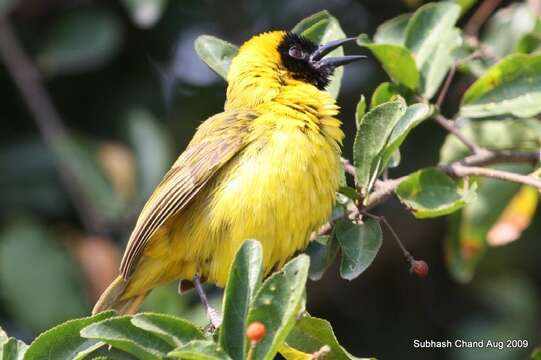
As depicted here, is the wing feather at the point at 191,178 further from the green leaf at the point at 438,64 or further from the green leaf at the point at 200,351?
the green leaf at the point at 200,351

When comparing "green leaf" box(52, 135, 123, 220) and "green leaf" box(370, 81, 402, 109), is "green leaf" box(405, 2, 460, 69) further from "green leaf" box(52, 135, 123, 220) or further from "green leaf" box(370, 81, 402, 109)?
"green leaf" box(52, 135, 123, 220)

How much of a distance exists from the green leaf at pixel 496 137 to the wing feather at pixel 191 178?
884mm

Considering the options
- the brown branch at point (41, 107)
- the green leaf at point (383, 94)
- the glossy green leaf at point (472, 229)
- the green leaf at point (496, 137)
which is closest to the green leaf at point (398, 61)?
the green leaf at point (383, 94)

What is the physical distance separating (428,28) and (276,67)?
0.62 m

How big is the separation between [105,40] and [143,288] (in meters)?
2.23

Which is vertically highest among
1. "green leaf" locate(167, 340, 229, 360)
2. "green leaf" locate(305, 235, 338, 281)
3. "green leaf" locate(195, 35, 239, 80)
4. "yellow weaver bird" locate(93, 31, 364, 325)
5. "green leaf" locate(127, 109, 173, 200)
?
"green leaf" locate(195, 35, 239, 80)

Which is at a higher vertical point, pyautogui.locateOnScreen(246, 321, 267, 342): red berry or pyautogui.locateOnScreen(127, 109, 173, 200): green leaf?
pyautogui.locateOnScreen(246, 321, 267, 342): red berry

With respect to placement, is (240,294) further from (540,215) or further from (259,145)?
(540,215)

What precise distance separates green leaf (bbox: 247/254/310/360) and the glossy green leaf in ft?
6.38

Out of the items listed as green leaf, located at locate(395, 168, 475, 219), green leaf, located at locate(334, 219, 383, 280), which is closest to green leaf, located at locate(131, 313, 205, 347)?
green leaf, located at locate(334, 219, 383, 280)

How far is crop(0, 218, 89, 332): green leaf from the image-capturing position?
5242 millimetres

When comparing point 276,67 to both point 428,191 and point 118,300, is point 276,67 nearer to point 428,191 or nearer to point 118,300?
point 428,191

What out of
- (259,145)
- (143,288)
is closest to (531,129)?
(259,145)

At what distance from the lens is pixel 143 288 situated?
4082 mm
